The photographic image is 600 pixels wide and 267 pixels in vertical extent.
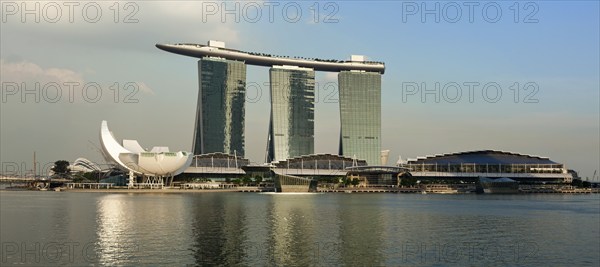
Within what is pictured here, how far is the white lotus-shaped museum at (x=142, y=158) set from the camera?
165m

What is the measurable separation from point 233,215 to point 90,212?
1658 cm

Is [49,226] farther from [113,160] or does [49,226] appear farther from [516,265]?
[113,160]

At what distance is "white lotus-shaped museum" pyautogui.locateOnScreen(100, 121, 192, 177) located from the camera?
541 ft

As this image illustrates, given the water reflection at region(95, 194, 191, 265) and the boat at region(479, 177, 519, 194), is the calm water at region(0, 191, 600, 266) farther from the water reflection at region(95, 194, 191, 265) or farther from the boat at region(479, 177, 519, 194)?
the boat at region(479, 177, 519, 194)

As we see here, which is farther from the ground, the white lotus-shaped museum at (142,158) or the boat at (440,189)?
the white lotus-shaped museum at (142,158)

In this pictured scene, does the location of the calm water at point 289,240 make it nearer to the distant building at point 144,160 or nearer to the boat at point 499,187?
the distant building at point 144,160

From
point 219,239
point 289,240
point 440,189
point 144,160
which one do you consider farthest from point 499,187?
point 219,239

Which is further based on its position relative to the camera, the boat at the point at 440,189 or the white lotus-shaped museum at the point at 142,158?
the boat at the point at 440,189

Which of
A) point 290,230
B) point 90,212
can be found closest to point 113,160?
point 90,212

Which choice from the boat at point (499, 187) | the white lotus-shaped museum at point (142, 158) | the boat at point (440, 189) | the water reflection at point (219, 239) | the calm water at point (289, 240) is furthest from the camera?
the boat at point (440, 189)

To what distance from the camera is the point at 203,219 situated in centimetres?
5675

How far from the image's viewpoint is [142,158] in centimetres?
16425

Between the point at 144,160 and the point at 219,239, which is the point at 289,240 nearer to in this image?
the point at 219,239

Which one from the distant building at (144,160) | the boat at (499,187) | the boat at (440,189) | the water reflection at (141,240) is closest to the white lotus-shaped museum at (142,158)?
the distant building at (144,160)
